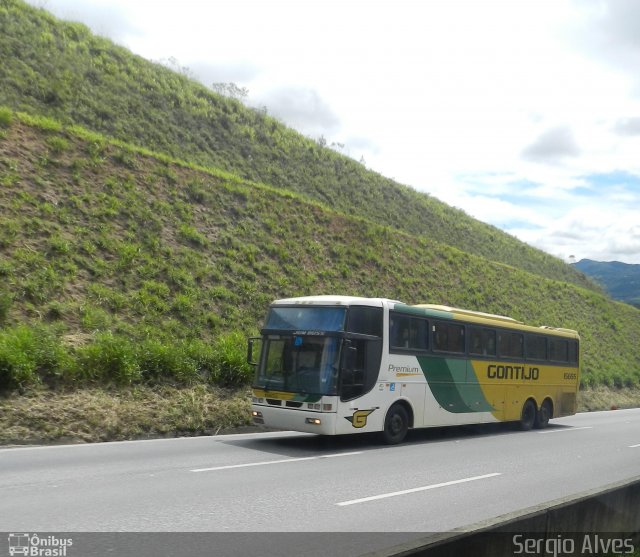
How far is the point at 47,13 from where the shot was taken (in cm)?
3381

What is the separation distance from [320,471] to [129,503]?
370 cm

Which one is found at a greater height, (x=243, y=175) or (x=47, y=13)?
(x=47, y=13)

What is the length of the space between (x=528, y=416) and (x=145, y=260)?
12369 millimetres

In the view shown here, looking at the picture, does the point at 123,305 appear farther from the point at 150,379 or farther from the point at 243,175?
the point at 243,175

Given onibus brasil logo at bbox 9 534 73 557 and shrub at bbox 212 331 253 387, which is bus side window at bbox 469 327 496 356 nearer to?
shrub at bbox 212 331 253 387

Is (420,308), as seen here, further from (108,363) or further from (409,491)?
(108,363)

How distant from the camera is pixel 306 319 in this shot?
A: 13.4 meters

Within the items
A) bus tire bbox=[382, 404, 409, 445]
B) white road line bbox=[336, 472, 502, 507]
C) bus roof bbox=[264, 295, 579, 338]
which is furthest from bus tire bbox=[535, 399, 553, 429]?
white road line bbox=[336, 472, 502, 507]

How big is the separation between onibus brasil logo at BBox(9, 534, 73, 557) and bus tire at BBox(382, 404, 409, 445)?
29.1ft

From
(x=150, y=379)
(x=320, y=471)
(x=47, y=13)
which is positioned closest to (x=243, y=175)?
(x=47, y=13)

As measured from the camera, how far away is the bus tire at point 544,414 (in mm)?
20312

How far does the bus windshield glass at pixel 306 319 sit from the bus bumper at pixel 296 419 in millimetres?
1590

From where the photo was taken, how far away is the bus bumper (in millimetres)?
12453

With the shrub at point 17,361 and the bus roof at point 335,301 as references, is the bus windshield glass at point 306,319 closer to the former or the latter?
the bus roof at point 335,301
